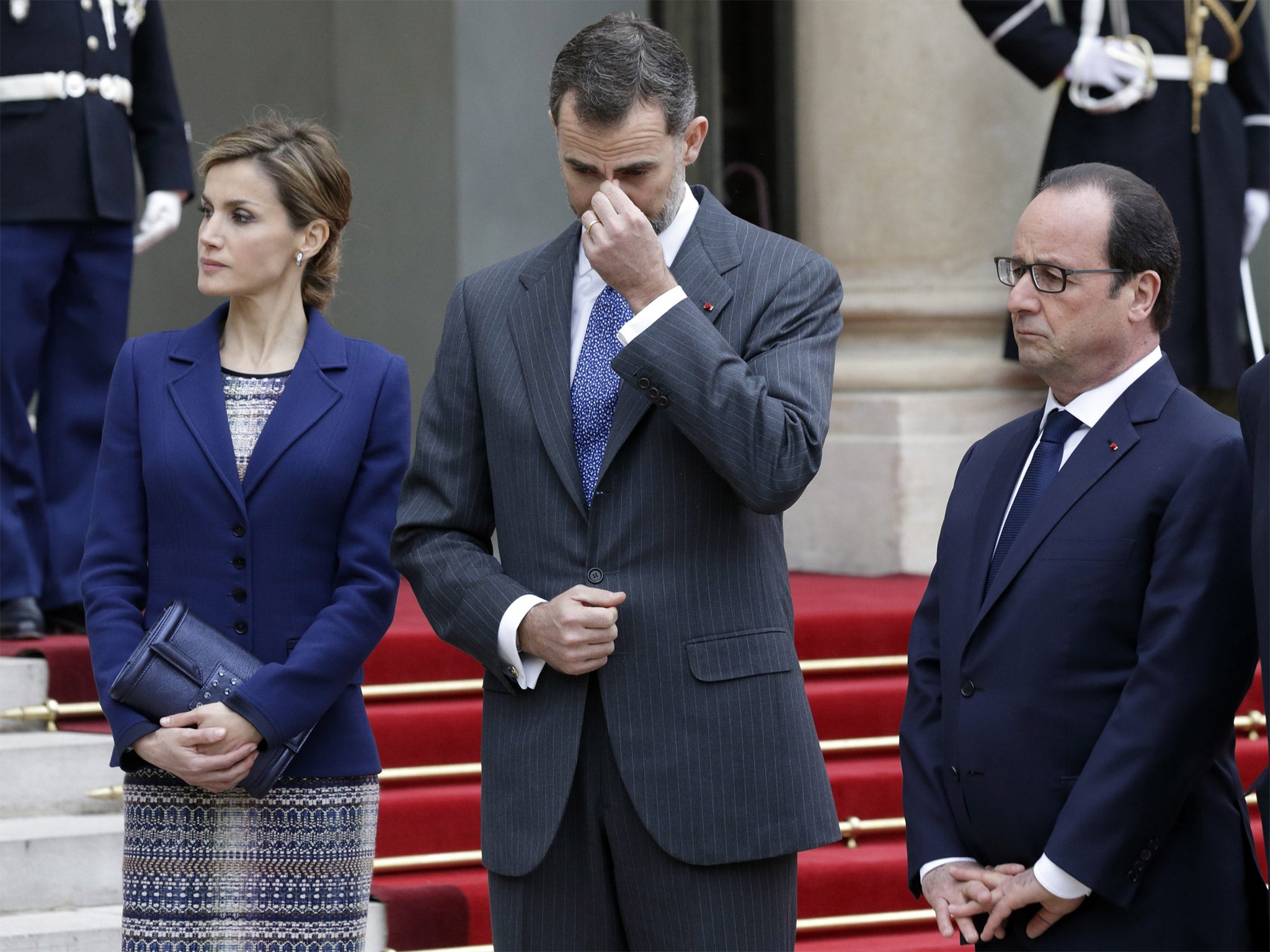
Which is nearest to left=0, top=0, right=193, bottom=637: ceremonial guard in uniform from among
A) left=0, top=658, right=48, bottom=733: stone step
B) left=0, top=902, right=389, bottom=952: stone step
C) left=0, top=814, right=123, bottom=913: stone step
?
left=0, top=658, right=48, bottom=733: stone step

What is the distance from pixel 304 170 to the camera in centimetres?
296

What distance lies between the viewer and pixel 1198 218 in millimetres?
5969

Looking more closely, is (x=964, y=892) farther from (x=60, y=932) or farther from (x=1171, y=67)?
(x=1171, y=67)

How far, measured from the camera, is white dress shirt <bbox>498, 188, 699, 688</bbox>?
2.34m

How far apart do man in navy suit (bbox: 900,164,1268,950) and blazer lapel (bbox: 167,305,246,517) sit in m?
1.17

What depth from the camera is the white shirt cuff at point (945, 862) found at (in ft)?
8.00

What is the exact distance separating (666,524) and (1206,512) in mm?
728

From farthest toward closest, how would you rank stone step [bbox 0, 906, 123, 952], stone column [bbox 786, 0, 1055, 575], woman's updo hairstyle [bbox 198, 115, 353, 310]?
1. stone column [bbox 786, 0, 1055, 575]
2. stone step [bbox 0, 906, 123, 952]
3. woman's updo hairstyle [bbox 198, 115, 353, 310]

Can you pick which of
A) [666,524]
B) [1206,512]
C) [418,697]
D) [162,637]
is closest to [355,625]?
[162,637]

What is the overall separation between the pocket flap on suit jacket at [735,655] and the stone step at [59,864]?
1.93 m

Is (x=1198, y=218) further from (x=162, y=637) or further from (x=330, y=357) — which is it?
(x=162, y=637)

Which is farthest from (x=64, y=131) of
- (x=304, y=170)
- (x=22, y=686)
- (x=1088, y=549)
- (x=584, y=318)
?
(x=1088, y=549)

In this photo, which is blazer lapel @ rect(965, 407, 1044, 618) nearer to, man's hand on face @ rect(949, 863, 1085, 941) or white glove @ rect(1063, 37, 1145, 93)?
Result: man's hand on face @ rect(949, 863, 1085, 941)

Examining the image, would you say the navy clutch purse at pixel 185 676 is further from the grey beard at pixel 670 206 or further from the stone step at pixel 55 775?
the stone step at pixel 55 775
